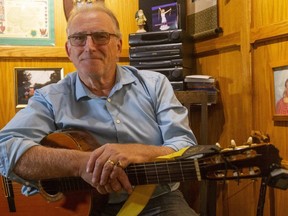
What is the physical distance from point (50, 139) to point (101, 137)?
0.63 feet

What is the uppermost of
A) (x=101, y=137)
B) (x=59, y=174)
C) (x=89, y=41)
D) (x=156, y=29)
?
(x=156, y=29)

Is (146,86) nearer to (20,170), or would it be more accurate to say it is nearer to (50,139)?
(50,139)

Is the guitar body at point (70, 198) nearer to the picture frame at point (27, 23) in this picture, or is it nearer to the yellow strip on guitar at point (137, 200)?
the yellow strip on guitar at point (137, 200)

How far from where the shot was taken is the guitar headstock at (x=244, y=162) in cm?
93

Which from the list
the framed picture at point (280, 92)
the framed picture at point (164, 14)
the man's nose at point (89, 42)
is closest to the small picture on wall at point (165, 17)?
the framed picture at point (164, 14)

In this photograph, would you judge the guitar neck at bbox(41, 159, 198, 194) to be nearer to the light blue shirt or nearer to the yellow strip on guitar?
the yellow strip on guitar

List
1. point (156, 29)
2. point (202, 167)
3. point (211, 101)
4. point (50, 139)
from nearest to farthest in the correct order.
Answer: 1. point (202, 167)
2. point (50, 139)
3. point (211, 101)
4. point (156, 29)

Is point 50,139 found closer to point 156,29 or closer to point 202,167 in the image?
point 202,167

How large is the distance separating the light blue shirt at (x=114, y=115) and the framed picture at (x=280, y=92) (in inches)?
22.5

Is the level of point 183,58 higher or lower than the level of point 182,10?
lower

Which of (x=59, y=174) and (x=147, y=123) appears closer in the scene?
(x=59, y=174)

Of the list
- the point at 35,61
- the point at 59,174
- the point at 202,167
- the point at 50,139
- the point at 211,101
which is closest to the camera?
the point at 202,167

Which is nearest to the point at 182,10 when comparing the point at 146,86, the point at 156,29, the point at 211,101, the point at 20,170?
the point at 156,29

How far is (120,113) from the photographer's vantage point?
136 centimetres
